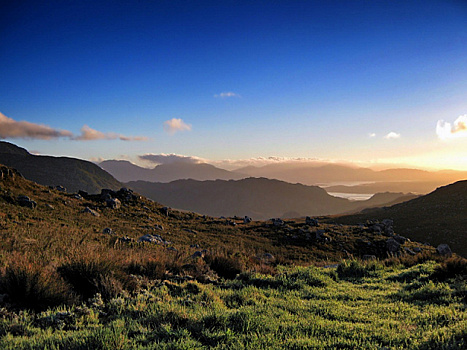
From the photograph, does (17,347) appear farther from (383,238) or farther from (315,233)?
(383,238)

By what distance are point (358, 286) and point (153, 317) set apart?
7275mm

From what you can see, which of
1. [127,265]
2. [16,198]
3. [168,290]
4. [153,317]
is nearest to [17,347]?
[153,317]

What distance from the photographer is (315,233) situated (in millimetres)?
35250

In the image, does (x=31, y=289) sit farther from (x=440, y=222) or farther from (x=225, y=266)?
(x=440, y=222)

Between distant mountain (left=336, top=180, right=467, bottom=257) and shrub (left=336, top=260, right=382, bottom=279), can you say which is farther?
distant mountain (left=336, top=180, right=467, bottom=257)

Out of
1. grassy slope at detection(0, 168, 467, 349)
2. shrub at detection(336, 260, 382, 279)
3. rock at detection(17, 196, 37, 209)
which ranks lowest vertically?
shrub at detection(336, 260, 382, 279)

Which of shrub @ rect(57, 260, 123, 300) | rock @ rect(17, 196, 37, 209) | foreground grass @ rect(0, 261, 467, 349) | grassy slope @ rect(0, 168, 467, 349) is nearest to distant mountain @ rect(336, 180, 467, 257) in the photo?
grassy slope @ rect(0, 168, 467, 349)

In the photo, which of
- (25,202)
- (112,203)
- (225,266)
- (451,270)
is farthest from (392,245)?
(25,202)

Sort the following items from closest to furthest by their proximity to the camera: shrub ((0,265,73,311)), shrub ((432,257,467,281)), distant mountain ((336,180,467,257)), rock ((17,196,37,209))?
shrub ((0,265,73,311)), shrub ((432,257,467,281)), rock ((17,196,37,209)), distant mountain ((336,180,467,257))

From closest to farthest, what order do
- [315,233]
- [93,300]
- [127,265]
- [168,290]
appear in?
1. [93,300]
2. [168,290]
3. [127,265]
4. [315,233]

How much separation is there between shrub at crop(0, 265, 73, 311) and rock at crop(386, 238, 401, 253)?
3530 centimetres

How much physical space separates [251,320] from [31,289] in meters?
4.69

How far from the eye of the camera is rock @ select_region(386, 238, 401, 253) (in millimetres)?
31703

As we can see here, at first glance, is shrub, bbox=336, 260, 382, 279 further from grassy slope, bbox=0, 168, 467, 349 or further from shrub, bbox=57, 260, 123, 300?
shrub, bbox=57, 260, 123, 300
